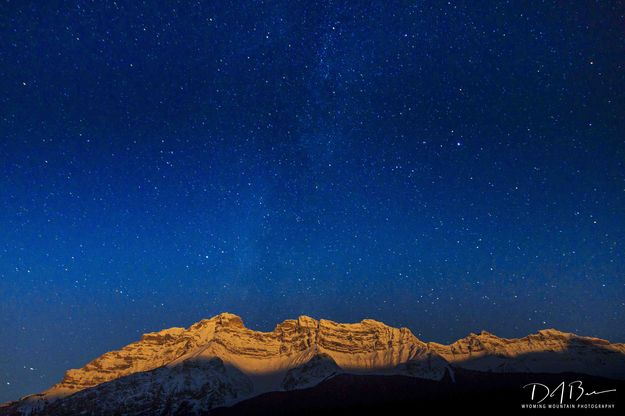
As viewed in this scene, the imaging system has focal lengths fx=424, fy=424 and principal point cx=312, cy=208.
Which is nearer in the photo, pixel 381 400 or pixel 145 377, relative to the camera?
pixel 381 400

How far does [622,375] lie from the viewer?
19825 cm

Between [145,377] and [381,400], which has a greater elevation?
[145,377]

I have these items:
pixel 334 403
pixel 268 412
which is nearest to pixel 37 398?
pixel 268 412

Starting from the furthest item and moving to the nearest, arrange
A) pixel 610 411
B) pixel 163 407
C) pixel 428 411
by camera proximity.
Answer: pixel 163 407, pixel 428 411, pixel 610 411

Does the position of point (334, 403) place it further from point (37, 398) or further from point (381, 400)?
point (37, 398)

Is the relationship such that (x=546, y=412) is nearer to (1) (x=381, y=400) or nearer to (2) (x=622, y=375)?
(1) (x=381, y=400)

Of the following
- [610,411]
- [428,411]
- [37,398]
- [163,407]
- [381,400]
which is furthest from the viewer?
[37,398]

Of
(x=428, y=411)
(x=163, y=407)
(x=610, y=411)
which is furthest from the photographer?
(x=163, y=407)

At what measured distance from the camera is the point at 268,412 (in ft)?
544

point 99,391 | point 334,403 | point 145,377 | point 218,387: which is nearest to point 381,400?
point 334,403

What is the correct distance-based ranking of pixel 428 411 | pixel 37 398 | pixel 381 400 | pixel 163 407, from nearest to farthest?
pixel 428 411 < pixel 381 400 < pixel 163 407 < pixel 37 398

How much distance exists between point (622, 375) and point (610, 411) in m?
143

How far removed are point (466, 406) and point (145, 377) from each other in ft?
464

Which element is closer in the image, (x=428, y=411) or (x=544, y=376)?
(x=428, y=411)
